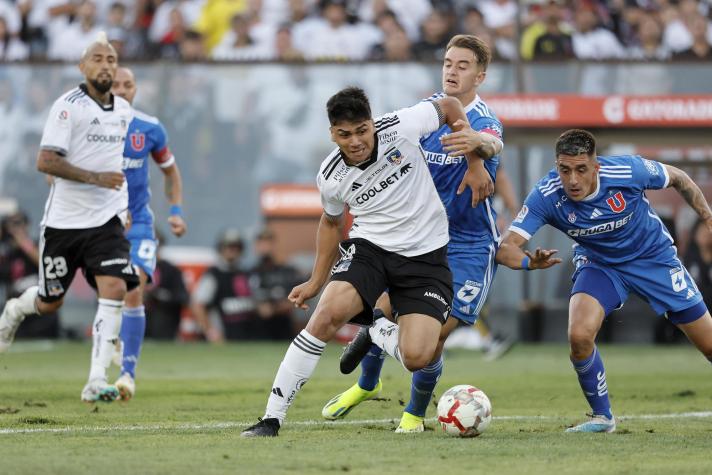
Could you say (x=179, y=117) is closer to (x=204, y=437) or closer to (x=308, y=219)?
(x=308, y=219)

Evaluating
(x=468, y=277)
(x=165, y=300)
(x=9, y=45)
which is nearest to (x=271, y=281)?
(x=165, y=300)

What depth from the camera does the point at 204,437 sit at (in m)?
7.96

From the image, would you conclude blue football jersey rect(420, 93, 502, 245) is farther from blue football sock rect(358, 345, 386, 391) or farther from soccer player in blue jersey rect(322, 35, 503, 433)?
blue football sock rect(358, 345, 386, 391)

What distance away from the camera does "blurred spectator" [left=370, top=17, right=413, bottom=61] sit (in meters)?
19.4

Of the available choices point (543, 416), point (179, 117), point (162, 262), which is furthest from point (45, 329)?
point (543, 416)

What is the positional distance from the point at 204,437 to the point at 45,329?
39.0 feet

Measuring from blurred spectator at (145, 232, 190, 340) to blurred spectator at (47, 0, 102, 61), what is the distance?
3.32 metres

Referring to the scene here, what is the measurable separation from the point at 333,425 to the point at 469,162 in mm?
1963

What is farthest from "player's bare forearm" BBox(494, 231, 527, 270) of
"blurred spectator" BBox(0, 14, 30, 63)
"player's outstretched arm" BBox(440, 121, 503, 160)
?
"blurred spectator" BBox(0, 14, 30, 63)

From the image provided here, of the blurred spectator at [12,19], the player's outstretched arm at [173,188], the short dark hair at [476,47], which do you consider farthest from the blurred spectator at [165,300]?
the short dark hair at [476,47]

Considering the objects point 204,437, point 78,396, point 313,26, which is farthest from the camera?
point 313,26

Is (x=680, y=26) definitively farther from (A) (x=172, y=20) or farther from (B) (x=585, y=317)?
(B) (x=585, y=317)

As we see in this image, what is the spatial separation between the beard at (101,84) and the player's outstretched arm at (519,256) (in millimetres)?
3553

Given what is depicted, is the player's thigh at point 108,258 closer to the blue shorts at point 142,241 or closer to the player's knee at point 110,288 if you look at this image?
the player's knee at point 110,288
